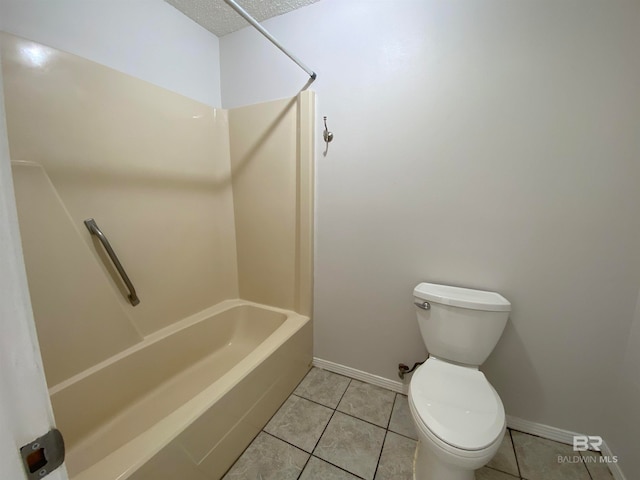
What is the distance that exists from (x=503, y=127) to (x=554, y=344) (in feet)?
3.66

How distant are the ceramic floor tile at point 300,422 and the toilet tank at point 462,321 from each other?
0.75m

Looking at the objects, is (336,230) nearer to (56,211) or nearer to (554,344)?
(554,344)

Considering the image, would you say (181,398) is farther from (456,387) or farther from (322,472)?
(456,387)

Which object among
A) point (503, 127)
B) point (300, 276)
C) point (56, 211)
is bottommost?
point (300, 276)

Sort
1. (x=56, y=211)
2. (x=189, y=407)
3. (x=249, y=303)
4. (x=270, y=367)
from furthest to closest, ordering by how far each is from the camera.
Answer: (x=249, y=303) < (x=270, y=367) < (x=56, y=211) < (x=189, y=407)

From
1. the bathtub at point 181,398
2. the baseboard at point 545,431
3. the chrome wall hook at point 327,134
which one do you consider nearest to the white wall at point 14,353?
the bathtub at point 181,398

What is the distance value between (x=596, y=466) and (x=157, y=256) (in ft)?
8.37

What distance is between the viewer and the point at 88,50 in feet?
3.90

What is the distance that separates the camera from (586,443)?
1229mm

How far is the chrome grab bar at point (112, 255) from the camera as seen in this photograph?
3.97 feet

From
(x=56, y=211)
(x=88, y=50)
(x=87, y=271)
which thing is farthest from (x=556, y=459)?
(x=88, y=50)

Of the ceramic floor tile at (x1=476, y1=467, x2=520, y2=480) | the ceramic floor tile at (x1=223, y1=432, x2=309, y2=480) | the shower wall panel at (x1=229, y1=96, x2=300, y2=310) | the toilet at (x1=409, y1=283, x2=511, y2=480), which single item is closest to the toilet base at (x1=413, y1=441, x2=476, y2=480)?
the toilet at (x1=409, y1=283, x2=511, y2=480)

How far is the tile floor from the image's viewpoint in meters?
1.13

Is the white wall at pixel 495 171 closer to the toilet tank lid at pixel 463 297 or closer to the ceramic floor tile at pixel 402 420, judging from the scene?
the toilet tank lid at pixel 463 297
